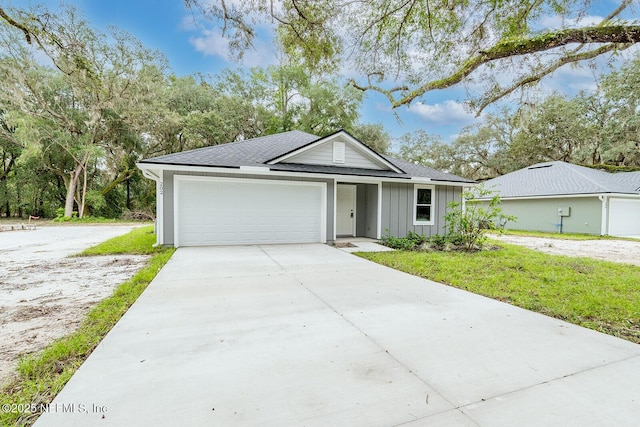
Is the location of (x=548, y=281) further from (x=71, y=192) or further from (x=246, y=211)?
(x=71, y=192)

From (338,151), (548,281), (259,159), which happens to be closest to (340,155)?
(338,151)

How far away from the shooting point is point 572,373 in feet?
7.30

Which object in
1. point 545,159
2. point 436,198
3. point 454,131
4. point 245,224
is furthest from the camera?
point 454,131

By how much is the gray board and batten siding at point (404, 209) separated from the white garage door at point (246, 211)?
7.35 ft

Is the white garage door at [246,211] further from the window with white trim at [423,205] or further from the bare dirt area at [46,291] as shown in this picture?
the window with white trim at [423,205]

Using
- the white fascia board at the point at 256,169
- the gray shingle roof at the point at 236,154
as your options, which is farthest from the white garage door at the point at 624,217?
the white fascia board at the point at 256,169

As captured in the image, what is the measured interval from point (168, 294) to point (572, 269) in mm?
7602

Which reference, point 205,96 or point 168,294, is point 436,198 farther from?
point 205,96

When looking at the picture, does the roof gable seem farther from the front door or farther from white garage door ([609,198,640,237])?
white garage door ([609,198,640,237])

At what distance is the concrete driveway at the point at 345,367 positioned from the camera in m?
1.77

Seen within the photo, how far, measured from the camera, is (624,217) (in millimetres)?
15117

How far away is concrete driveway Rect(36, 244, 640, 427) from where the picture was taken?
1.77 m

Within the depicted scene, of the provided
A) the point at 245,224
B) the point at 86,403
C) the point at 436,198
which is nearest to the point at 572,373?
the point at 86,403

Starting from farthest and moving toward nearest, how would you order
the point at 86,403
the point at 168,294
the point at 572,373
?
1. the point at 168,294
2. the point at 572,373
3. the point at 86,403
